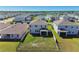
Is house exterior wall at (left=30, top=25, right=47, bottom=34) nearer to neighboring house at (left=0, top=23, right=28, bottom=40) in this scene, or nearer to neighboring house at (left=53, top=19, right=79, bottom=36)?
neighboring house at (left=0, top=23, right=28, bottom=40)

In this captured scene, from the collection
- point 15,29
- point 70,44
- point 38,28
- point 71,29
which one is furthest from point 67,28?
point 15,29

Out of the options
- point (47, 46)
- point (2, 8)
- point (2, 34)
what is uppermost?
point (2, 8)

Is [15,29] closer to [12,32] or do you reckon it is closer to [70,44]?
[12,32]

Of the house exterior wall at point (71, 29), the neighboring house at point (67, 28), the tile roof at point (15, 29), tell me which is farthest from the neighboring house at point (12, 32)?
the house exterior wall at point (71, 29)

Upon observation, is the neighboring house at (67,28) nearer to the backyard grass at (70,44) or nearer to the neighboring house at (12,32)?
the backyard grass at (70,44)
